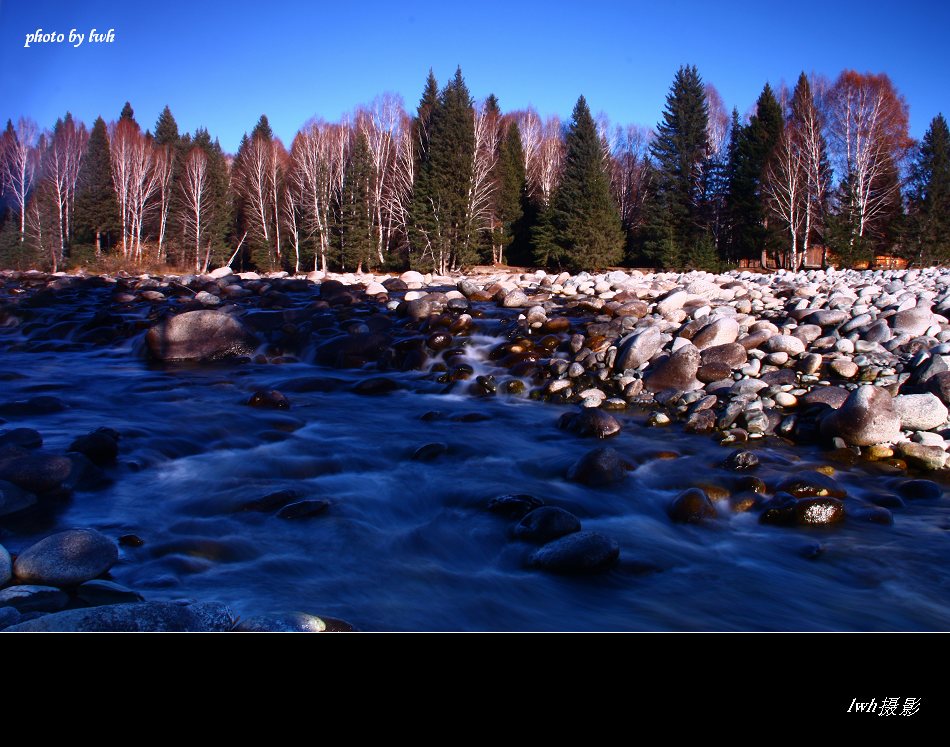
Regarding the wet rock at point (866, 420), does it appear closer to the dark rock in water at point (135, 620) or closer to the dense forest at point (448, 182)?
the dense forest at point (448, 182)

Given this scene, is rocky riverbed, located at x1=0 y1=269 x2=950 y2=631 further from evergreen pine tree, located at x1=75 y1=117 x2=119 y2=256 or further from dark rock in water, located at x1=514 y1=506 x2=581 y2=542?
evergreen pine tree, located at x1=75 y1=117 x2=119 y2=256

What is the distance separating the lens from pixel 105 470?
3918mm

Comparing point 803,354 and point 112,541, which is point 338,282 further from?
point 112,541

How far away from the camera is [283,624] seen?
1.82 m

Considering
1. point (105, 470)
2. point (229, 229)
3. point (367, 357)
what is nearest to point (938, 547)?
point (105, 470)

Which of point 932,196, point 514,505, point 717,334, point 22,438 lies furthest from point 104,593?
point 717,334

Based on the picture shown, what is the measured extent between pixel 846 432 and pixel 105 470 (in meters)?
4.95

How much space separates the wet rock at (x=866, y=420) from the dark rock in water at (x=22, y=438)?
5.46 metres

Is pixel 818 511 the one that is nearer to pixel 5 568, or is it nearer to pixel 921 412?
pixel 921 412

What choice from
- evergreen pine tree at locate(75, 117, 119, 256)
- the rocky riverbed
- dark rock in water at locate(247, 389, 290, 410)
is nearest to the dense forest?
evergreen pine tree at locate(75, 117, 119, 256)

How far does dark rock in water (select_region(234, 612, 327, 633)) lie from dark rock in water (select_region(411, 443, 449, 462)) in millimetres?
2569

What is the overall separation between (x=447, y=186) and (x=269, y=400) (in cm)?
242
